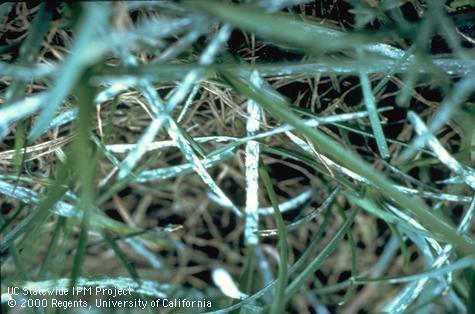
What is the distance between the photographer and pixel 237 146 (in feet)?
2.50

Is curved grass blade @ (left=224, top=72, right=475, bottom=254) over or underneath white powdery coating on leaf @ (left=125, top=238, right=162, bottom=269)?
over

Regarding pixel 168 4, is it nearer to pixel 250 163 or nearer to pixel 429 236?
pixel 250 163

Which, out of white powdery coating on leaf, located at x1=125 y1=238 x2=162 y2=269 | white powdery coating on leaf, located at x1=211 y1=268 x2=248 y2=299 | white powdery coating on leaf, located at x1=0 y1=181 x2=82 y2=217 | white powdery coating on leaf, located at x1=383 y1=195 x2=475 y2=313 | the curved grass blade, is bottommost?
white powdery coating on leaf, located at x1=125 y1=238 x2=162 y2=269

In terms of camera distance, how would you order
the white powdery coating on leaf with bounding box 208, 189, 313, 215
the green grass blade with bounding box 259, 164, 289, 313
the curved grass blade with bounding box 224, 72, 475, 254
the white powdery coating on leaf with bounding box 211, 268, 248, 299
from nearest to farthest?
1. the curved grass blade with bounding box 224, 72, 475, 254
2. the green grass blade with bounding box 259, 164, 289, 313
3. the white powdery coating on leaf with bounding box 211, 268, 248, 299
4. the white powdery coating on leaf with bounding box 208, 189, 313, 215

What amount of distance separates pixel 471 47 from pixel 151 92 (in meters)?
0.40

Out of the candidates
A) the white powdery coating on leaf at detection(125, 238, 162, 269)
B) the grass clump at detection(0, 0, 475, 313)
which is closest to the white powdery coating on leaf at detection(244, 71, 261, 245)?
the grass clump at detection(0, 0, 475, 313)

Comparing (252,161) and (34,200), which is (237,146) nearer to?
(252,161)

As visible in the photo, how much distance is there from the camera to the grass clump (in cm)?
48

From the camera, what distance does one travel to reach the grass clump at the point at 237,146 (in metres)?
0.48

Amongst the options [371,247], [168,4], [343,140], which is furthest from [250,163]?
[371,247]

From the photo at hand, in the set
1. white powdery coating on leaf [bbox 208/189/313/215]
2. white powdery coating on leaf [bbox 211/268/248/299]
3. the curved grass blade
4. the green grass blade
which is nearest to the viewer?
the curved grass blade

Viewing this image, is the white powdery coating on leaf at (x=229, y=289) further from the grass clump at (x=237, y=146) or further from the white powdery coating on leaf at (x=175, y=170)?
the white powdery coating on leaf at (x=175, y=170)

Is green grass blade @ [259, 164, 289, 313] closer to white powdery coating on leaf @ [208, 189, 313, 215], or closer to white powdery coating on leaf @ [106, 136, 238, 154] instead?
white powdery coating on leaf @ [106, 136, 238, 154]

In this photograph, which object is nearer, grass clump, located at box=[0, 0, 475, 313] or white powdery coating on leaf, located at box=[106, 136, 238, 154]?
grass clump, located at box=[0, 0, 475, 313]
